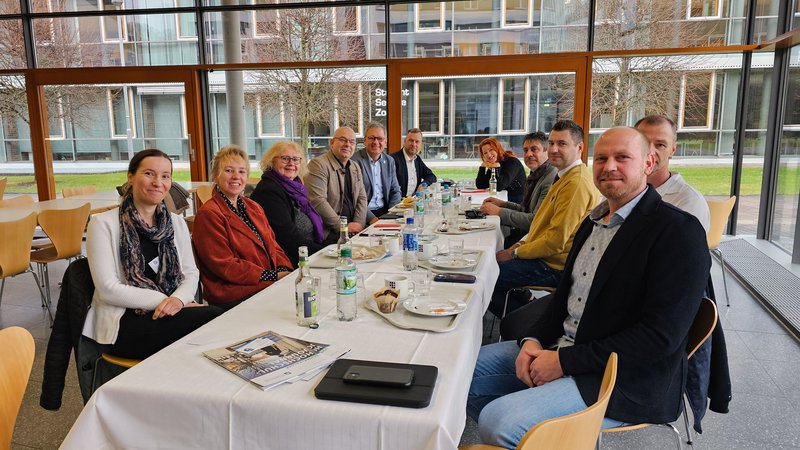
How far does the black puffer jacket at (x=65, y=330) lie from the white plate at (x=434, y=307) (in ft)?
4.29

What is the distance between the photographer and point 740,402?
2893 mm

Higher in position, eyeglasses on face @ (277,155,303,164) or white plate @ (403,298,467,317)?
eyeglasses on face @ (277,155,303,164)

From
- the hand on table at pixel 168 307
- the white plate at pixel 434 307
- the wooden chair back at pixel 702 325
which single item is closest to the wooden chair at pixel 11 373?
the hand on table at pixel 168 307

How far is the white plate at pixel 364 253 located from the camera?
273 cm

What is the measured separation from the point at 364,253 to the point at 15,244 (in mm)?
2741

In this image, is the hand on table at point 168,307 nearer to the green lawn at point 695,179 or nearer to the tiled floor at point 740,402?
the tiled floor at point 740,402

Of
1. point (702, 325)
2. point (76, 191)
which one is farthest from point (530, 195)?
point (76, 191)

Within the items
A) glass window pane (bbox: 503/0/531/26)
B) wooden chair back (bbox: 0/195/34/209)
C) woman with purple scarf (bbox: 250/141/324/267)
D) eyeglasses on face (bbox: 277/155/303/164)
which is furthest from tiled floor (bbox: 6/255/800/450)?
glass window pane (bbox: 503/0/531/26)

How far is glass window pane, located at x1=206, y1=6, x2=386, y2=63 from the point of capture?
7.37 metres

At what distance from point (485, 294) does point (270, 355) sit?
3.64 ft

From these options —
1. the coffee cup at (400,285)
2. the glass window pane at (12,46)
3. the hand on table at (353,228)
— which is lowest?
the hand on table at (353,228)

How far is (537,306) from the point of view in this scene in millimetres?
2689

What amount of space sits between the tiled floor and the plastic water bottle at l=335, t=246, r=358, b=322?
105 centimetres

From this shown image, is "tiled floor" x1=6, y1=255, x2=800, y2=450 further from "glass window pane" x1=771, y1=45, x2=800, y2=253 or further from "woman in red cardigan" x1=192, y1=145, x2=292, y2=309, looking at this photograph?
"glass window pane" x1=771, y1=45, x2=800, y2=253
